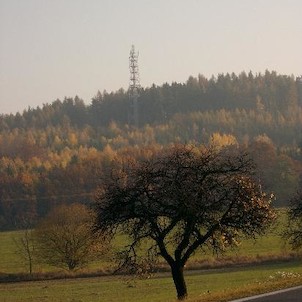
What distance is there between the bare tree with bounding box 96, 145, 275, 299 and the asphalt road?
20.8 feet

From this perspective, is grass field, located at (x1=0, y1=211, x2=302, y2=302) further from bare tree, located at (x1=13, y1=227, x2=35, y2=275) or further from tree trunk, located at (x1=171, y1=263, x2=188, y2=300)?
tree trunk, located at (x1=171, y1=263, x2=188, y2=300)

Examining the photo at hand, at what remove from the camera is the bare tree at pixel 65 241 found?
6681 cm

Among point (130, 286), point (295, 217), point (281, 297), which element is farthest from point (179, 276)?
point (130, 286)

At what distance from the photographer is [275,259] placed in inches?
2429

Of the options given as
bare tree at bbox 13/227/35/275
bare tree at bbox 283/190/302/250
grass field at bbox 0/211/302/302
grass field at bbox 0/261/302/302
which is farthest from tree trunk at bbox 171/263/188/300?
bare tree at bbox 13/227/35/275

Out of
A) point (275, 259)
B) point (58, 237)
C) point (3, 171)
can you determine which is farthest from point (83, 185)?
point (275, 259)

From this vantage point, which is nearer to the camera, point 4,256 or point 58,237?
point 58,237

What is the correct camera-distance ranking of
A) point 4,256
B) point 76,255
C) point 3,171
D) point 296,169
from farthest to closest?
point 3,171 → point 296,169 → point 4,256 → point 76,255

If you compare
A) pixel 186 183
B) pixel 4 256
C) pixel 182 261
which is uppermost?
pixel 186 183

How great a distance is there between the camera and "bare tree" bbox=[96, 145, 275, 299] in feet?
84.3

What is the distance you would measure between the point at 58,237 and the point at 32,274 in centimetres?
639

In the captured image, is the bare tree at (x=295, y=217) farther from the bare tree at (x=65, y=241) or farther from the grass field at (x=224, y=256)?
the bare tree at (x=65, y=241)

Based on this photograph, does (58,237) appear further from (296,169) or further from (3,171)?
(3,171)

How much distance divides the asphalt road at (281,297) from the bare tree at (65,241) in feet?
149
